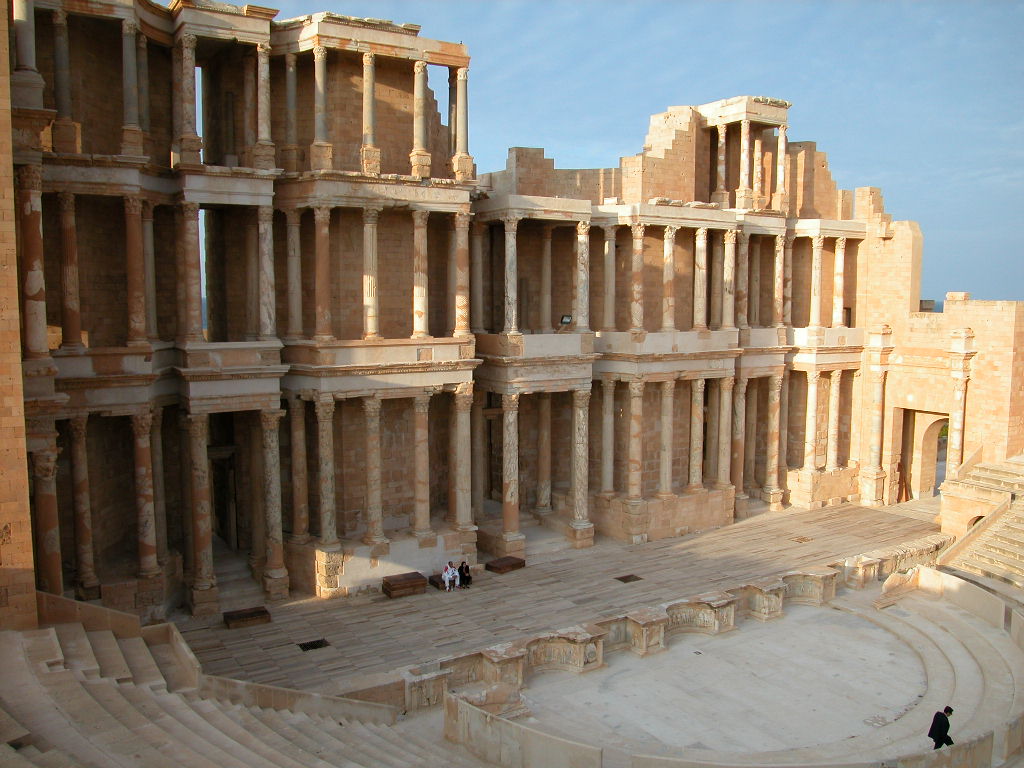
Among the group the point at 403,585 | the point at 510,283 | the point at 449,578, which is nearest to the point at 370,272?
the point at 510,283

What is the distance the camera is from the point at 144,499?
21.0m

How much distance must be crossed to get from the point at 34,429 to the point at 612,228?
18.5 m

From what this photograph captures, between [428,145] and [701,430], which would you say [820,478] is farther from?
[428,145]

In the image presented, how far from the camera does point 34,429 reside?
1703 centimetres

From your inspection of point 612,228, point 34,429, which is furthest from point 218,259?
point 612,228

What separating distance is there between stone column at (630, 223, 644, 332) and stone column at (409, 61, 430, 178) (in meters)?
7.88

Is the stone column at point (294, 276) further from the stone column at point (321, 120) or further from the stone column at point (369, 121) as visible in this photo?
the stone column at point (369, 121)

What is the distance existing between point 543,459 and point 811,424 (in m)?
11.2

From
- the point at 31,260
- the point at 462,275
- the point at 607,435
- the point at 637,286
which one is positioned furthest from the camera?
the point at 607,435

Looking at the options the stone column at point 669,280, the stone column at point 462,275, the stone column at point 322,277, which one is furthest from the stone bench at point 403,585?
the stone column at point 669,280

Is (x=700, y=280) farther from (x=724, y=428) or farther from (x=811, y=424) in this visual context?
(x=811, y=424)

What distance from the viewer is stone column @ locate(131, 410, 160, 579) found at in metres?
20.9

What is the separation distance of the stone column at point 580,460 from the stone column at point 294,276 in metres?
9.31

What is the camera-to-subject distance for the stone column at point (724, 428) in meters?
31.2
